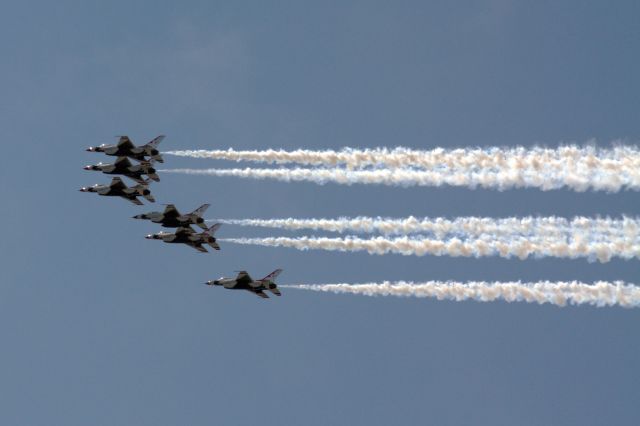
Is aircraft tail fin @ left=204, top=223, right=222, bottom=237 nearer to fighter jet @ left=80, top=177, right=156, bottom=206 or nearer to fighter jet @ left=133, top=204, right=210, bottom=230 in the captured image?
fighter jet @ left=133, top=204, right=210, bottom=230

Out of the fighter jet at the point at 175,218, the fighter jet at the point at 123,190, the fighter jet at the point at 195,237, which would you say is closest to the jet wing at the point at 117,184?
the fighter jet at the point at 123,190

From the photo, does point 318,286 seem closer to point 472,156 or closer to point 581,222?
point 472,156

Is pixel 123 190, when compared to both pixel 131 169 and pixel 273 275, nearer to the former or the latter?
pixel 131 169

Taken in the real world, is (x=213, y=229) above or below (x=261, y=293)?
above

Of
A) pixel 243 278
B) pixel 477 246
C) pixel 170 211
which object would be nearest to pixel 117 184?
pixel 170 211

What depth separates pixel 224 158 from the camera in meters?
78.1

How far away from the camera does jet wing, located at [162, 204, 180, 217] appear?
83.9 meters

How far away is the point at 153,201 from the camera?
86438mm

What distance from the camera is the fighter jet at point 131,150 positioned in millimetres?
84688

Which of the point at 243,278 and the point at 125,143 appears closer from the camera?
the point at 243,278

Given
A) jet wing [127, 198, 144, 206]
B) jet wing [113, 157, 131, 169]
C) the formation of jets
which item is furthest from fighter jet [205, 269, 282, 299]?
jet wing [113, 157, 131, 169]

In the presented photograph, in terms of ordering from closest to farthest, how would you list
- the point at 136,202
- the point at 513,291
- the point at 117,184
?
1. the point at 513,291
2. the point at 136,202
3. the point at 117,184

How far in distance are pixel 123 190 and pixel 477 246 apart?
105ft

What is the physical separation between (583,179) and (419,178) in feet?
41.1
